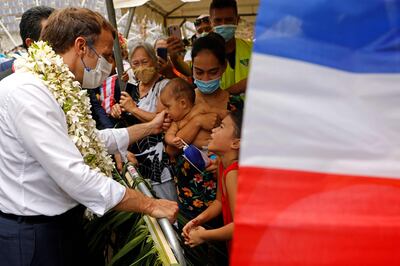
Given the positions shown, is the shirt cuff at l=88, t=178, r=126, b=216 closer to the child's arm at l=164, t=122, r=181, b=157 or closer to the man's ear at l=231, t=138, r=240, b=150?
the man's ear at l=231, t=138, r=240, b=150

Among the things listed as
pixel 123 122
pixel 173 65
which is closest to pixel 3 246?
pixel 123 122

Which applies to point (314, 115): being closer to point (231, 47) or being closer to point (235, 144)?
point (235, 144)

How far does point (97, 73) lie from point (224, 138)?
685 mm

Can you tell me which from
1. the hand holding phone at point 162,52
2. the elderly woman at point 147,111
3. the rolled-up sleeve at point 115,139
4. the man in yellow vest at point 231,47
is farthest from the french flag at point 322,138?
the hand holding phone at point 162,52

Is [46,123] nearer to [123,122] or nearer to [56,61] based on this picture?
[56,61]

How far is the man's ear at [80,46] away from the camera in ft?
6.32

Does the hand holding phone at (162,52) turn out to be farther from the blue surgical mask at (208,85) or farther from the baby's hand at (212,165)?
the baby's hand at (212,165)

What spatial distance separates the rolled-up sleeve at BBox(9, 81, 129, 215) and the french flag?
0.93m

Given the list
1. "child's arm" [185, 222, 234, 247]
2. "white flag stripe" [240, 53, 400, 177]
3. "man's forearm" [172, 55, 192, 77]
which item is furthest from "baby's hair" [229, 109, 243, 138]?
"man's forearm" [172, 55, 192, 77]

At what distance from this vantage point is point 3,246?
6.08 feet

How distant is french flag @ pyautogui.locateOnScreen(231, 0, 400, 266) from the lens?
2.87ft

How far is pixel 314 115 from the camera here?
88cm

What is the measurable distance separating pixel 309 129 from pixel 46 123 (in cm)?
110

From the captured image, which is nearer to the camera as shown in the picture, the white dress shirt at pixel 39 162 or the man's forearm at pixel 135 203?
the white dress shirt at pixel 39 162
